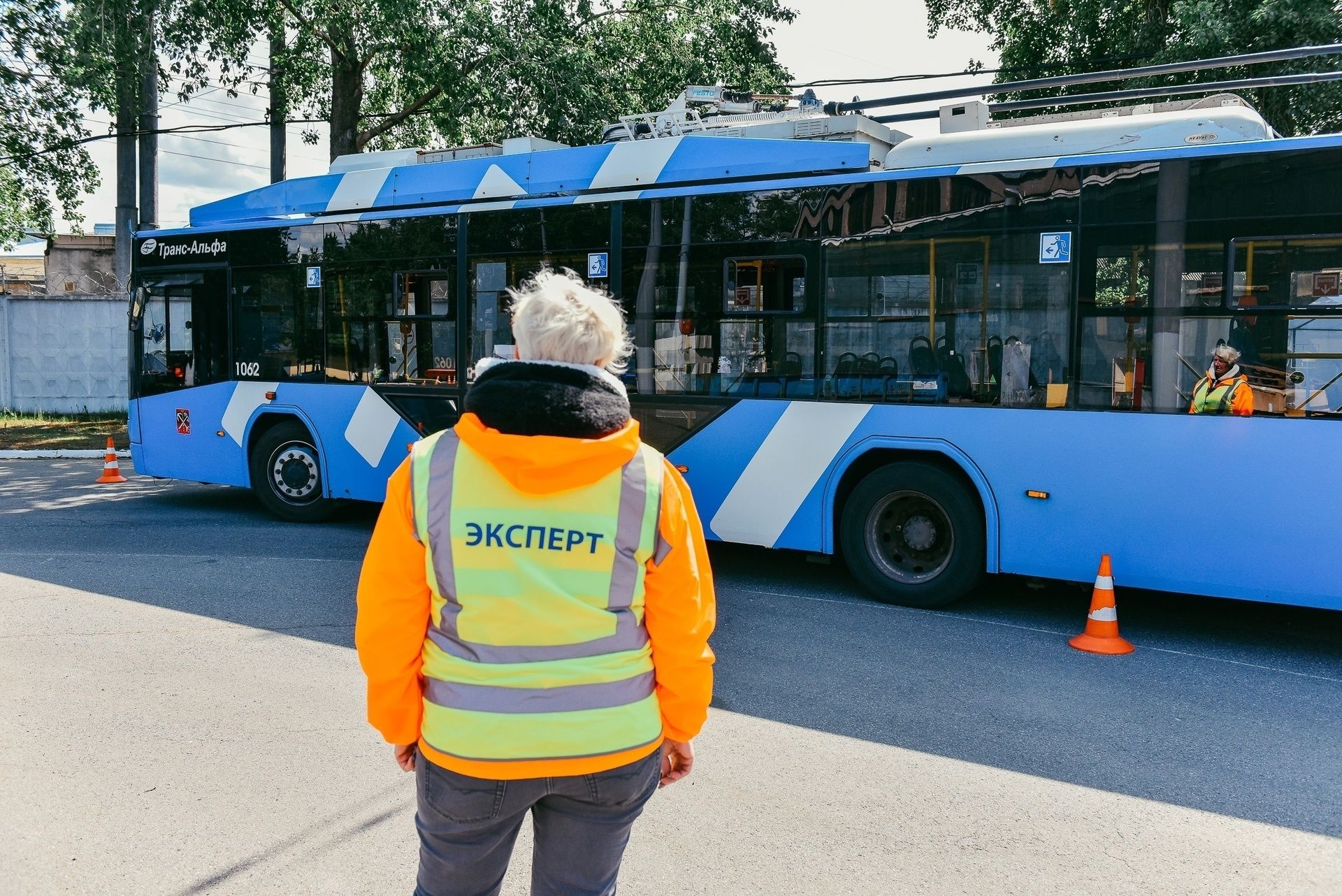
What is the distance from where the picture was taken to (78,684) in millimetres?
5863

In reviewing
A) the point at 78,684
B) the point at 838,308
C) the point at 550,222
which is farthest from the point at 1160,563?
the point at 78,684

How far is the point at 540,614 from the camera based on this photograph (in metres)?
2.27

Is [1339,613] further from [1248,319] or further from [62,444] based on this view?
[62,444]

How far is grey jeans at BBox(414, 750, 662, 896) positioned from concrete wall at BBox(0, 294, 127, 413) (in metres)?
22.8

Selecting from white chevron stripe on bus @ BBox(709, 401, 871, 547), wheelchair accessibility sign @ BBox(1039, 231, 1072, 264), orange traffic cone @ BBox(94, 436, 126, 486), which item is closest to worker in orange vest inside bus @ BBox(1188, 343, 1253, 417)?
wheelchair accessibility sign @ BBox(1039, 231, 1072, 264)

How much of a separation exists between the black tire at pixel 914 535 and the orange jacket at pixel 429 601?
17.6ft

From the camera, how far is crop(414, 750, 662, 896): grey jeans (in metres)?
2.30

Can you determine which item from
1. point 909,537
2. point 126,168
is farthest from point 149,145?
point 909,537

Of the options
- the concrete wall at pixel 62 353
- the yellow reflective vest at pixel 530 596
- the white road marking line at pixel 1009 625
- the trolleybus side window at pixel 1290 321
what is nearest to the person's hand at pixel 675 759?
the yellow reflective vest at pixel 530 596

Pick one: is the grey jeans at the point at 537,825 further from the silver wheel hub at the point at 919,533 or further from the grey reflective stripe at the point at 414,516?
the silver wheel hub at the point at 919,533

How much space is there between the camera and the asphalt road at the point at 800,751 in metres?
3.92

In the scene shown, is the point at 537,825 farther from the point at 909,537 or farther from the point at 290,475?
the point at 290,475

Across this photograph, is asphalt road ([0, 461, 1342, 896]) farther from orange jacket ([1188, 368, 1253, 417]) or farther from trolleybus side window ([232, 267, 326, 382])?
trolleybus side window ([232, 267, 326, 382])

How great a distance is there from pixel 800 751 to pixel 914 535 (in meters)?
3.09
